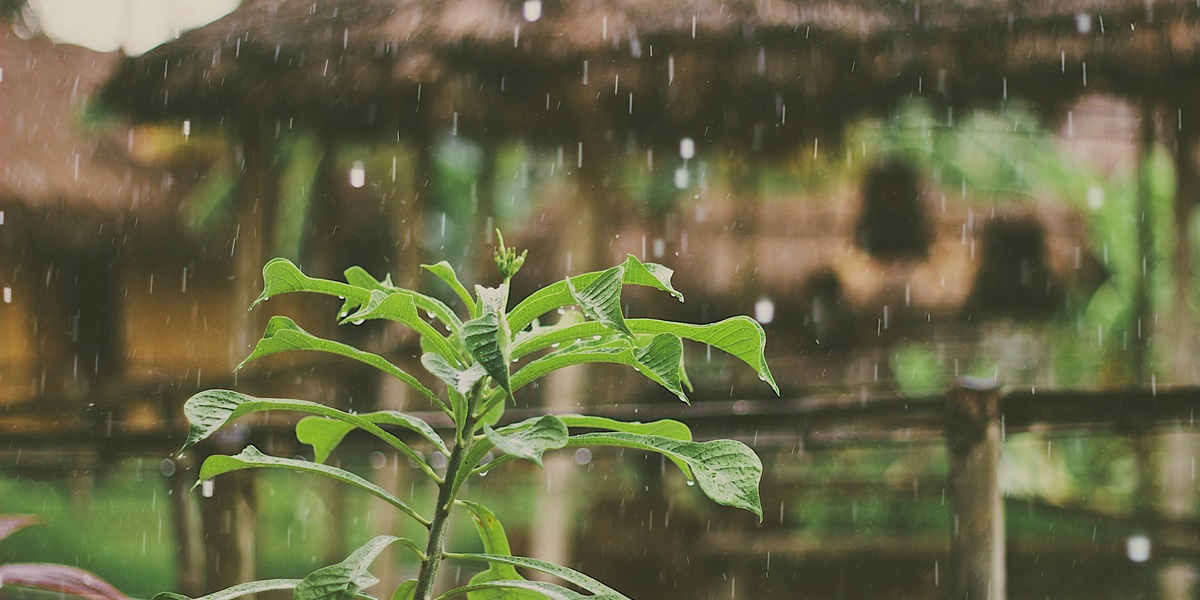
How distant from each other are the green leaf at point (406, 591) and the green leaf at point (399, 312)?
0.38ft

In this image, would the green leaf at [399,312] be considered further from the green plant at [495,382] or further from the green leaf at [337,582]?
the green leaf at [337,582]

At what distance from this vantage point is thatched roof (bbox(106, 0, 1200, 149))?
1766 millimetres

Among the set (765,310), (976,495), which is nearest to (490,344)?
(976,495)

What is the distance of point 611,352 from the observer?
15.6 inches

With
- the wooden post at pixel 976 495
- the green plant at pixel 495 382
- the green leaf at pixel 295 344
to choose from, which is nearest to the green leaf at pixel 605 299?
the green plant at pixel 495 382

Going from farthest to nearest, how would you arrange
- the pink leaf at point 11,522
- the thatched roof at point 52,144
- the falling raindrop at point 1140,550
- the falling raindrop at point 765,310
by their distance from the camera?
the falling raindrop at point 765,310 → the thatched roof at point 52,144 → the falling raindrop at point 1140,550 → the pink leaf at point 11,522

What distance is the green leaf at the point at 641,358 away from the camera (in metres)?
0.35

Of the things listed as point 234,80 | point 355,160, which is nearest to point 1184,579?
point 234,80

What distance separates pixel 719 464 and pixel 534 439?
9 centimetres

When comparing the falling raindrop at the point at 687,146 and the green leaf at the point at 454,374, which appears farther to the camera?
the falling raindrop at the point at 687,146

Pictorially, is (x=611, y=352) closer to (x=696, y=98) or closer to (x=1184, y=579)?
(x=696, y=98)

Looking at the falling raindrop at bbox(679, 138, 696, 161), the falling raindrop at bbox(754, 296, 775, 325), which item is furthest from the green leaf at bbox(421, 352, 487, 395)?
the falling raindrop at bbox(754, 296, 775, 325)

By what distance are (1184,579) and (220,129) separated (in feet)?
8.45

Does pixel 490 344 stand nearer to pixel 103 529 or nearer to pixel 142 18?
pixel 142 18
